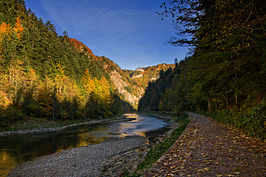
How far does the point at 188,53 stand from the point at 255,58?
3939mm

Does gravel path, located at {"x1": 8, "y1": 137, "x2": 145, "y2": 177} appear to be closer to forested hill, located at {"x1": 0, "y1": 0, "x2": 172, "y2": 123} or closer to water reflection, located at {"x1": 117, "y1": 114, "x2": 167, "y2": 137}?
water reflection, located at {"x1": 117, "y1": 114, "x2": 167, "y2": 137}

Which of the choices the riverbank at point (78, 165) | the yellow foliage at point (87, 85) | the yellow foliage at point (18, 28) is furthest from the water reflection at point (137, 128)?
the yellow foliage at point (18, 28)

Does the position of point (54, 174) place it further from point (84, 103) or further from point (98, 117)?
point (98, 117)

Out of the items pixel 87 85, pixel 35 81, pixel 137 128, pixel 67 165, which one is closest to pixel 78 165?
pixel 67 165

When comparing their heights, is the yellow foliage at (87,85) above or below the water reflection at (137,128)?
above

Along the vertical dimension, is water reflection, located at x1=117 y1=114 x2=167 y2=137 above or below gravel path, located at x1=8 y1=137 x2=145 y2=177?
below

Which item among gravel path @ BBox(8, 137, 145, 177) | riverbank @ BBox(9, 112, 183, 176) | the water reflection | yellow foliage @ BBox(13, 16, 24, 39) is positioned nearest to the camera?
riverbank @ BBox(9, 112, 183, 176)

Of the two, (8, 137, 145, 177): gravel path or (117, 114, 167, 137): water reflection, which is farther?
(117, 114, 167, 137): water reflection

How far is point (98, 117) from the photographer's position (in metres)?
58.6

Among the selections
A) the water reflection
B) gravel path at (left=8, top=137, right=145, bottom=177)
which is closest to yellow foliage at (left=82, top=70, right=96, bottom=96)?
the water reflection

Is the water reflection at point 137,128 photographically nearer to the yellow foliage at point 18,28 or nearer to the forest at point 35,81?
the forest at point 35,81

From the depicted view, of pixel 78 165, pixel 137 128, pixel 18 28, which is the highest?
pixel 18 28

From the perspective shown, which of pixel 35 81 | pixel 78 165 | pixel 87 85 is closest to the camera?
pixel 78 165

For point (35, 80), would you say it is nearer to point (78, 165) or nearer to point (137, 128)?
point (137, 128)
